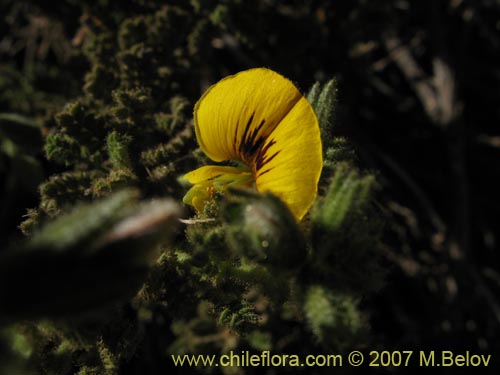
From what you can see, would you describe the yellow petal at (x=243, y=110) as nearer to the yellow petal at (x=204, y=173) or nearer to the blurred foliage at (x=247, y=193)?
the yellow petal at (x=204, y=173)

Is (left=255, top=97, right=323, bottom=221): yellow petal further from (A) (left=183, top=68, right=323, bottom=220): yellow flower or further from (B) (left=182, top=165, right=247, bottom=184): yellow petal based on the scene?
(B) (left=182, top=165, right=247, bottom=184): yellow petal

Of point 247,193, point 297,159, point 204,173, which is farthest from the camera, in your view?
point 204,173

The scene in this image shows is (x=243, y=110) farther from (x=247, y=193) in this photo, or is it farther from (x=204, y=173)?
(x=247, y=193)

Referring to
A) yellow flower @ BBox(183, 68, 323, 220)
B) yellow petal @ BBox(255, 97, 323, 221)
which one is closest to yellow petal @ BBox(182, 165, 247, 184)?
yellow flower @ BBox(183, 68, 323, 220)

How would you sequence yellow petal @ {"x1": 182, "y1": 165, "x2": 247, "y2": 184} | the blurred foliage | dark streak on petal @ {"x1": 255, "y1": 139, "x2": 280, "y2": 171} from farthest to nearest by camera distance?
1. yellow petal @ {"x1": 182, "y1": 165, "x2": 247, "y2": 184}
2. dark streak on petal @ {"x1": 255, "y1": 139, "x2": 280, "y2": 171}
3. the blurred foliage

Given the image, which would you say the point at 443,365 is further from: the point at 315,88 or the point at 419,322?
the point at 315,88

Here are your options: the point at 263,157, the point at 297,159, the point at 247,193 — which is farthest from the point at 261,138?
the point at 247,193

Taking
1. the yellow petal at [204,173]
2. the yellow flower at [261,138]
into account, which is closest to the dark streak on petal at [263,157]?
the yellow flower at [261,138]
